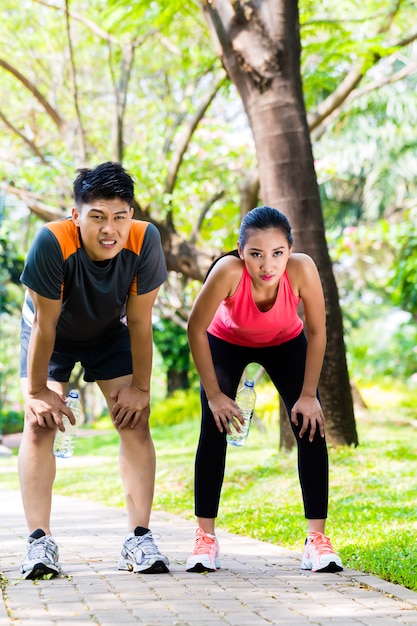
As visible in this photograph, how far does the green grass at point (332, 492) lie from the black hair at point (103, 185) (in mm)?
2198

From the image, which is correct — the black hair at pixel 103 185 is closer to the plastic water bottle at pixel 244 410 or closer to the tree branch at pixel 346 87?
the plastic water bottle at pixel 244 410

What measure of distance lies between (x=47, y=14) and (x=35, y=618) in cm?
1291

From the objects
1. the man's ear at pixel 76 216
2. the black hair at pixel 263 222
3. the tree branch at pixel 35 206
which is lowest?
the black hair at pixel 263 222

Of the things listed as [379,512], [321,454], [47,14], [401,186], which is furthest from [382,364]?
[321,454]

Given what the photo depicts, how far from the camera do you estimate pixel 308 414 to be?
428 cm

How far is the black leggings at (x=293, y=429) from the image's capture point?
14.4ft

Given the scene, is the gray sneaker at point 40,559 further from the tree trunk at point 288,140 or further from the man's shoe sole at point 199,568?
the tree trunk at point 288,140

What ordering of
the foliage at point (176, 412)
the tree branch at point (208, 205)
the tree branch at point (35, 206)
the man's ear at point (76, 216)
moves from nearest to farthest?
1. the man's ear at point (76, 216)
2. the tree branch at point (35, 206)
3. the tree branch at point (208, 205)
4. the foliage at point (176, 412)

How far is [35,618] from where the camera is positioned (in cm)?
336

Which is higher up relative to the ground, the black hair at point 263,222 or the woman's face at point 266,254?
the black hair at point 263,222

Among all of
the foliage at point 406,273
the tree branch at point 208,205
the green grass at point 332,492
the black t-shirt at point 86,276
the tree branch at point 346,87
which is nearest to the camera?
the black t-shirt at point 86,276

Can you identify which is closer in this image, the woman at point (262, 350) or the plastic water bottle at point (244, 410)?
the woman at point (262, 350)

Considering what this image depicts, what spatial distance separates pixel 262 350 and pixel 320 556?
1.07 m

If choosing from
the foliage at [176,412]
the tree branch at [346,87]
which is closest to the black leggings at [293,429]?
the tree branch at [346,87]
